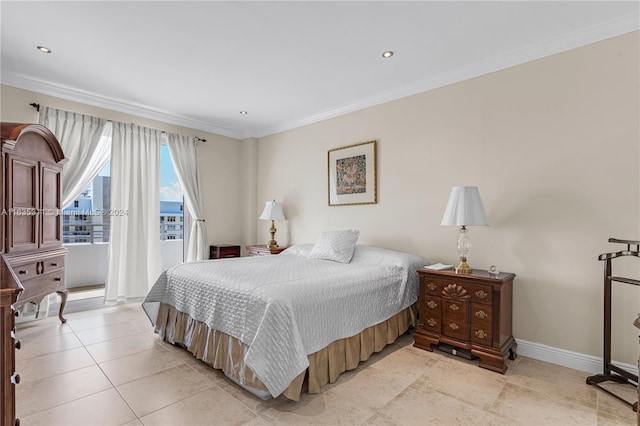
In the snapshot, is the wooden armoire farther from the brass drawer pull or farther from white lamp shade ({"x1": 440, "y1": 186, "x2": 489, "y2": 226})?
the brass drawer pull

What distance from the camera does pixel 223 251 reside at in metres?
4.93

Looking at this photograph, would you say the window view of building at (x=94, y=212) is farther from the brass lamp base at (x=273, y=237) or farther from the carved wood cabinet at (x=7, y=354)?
the carved wood cabinet at (x=7, y=354)

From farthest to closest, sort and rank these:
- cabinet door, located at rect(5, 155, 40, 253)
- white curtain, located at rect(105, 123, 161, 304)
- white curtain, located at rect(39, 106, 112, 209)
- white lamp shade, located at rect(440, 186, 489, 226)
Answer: white curtain, located at rect(105, 123, 161, 304) → white curtain, located at rect(39, 106, 112, 209) → cabinet door, located at rect(5, 155, 40, 253) → white lamp shade, located at rect(440, 186, 489, 226)

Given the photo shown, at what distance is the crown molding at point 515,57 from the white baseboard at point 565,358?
2.43 metres

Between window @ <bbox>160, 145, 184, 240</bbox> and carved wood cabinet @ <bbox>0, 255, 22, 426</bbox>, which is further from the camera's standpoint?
window @ <bbox>160, 145, 184, 240</bbox>

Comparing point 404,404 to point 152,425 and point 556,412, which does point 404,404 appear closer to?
point 556,412

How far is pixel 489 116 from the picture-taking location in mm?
2955

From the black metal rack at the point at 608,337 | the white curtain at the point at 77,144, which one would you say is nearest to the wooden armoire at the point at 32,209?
the white curtain at the point at 77,144

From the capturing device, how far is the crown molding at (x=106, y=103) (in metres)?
3.37

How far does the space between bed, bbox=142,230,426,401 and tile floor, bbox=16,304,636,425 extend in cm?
13

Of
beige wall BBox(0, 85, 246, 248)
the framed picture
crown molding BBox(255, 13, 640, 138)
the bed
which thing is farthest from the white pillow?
beige wall BBox(0, 85, 246, 248)

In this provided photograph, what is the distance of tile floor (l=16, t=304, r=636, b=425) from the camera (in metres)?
1.86

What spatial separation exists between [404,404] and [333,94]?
3180mm

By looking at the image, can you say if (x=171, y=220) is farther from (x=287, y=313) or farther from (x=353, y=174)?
(x=287, y=313)
